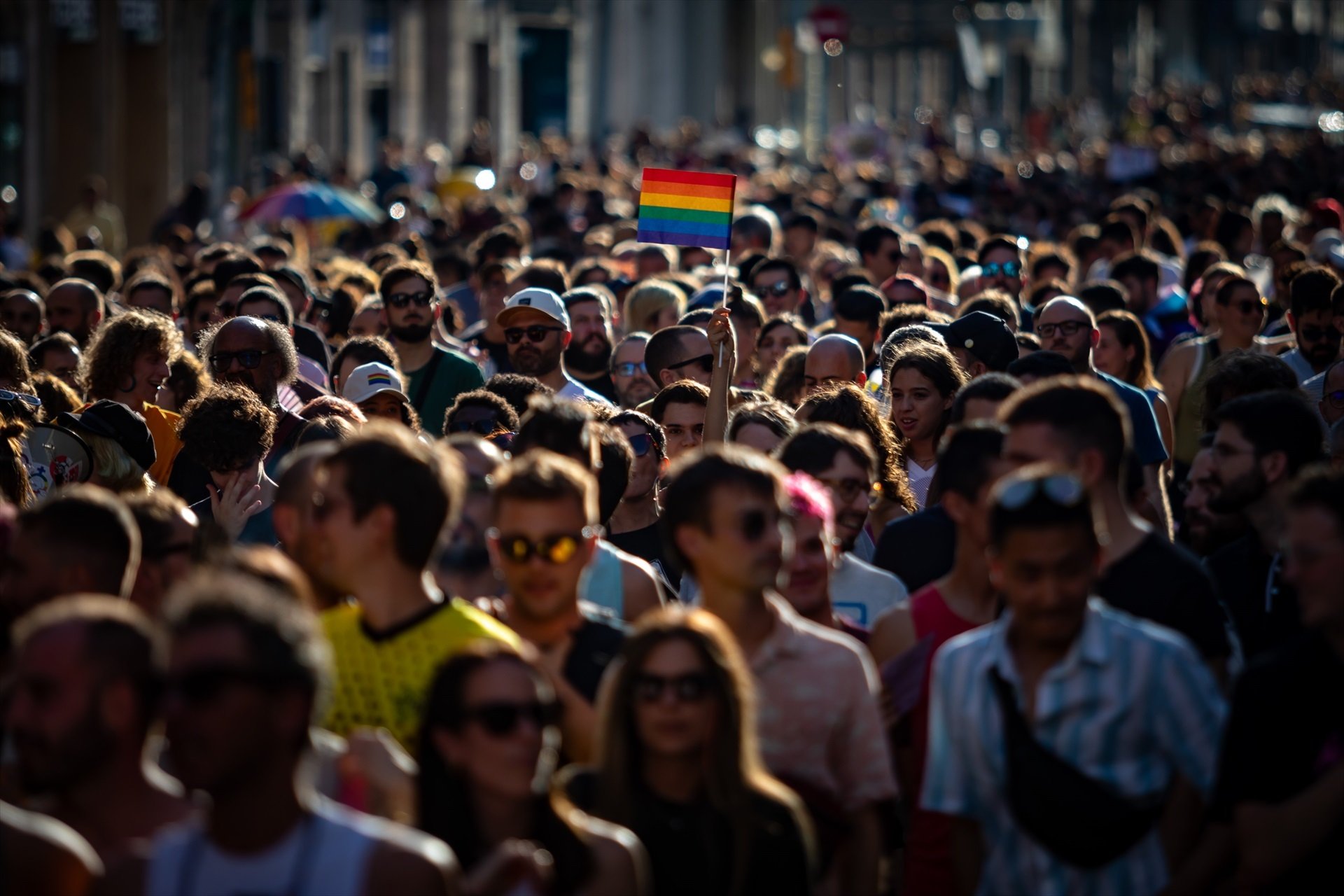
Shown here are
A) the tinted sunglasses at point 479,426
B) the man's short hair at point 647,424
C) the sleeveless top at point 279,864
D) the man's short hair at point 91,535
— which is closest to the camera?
the sleeveless top at point 279,864

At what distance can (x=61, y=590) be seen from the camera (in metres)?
5.18

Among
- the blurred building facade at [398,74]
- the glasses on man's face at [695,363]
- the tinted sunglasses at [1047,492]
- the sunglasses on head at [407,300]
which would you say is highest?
the blurred building facade at [398,74]

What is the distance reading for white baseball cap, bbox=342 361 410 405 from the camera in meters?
9.10

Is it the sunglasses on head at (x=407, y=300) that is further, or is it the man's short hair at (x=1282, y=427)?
the sunglasses on head at (x=407, y=300)

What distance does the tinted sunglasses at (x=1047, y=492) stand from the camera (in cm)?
468

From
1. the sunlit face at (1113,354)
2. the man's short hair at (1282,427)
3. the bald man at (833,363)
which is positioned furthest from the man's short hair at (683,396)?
the sunlit face at (1113,354)

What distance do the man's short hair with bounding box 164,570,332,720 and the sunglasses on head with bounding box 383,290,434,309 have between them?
7040mm

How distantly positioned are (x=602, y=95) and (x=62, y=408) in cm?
5354

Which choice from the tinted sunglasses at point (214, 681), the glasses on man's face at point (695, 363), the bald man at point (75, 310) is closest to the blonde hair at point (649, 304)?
the glasses on man's face at point (695, 363)

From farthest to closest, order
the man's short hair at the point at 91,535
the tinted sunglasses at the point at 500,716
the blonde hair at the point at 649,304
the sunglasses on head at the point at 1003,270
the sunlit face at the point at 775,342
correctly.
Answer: the sunglasses on head at the point at 1003,270 → the blonde hair at the point at 649,304 → the sunlit face at the point at 775,342 → the man's short hair at the point at 91,535 → the tinted sunglasses at the point at 500,716

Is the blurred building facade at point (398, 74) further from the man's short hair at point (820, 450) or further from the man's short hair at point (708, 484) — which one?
the man's short hair at point (708, 484)

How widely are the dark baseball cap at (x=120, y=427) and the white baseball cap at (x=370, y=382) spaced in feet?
3.31

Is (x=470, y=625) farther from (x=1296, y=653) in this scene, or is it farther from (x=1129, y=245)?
(x=1129, y=245)

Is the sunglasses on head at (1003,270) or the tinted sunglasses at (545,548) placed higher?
the sunglasses on head at (1003,270)
